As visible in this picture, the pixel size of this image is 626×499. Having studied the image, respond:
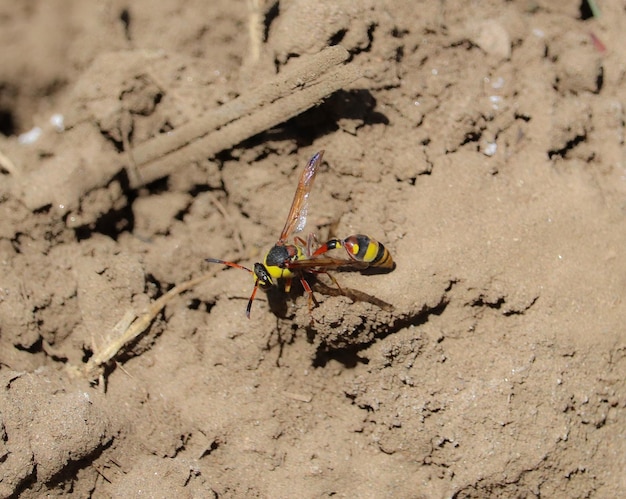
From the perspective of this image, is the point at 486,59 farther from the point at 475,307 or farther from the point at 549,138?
the point at 475,307

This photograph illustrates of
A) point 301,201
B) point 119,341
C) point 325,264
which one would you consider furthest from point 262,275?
point 119,341

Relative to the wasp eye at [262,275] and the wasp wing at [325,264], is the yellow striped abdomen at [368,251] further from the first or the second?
the wasp eye at [262,275]

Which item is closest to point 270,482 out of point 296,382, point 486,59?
point 296,382

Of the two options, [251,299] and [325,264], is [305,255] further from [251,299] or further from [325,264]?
[251,299]

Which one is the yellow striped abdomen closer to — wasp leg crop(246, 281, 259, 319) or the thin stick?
wasp leg crop(246, 281, 259, 319)

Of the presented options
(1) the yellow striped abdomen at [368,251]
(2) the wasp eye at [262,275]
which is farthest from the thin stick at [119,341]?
(1) the yellow striped abdomen at [368,251]

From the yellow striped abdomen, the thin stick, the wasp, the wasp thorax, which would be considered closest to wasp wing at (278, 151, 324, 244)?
the wasp
